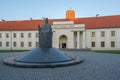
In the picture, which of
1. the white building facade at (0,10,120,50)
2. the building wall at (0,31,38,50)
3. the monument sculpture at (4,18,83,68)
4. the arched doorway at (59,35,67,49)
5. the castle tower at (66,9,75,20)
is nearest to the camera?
the monument sculpture at (4,18,83,68)

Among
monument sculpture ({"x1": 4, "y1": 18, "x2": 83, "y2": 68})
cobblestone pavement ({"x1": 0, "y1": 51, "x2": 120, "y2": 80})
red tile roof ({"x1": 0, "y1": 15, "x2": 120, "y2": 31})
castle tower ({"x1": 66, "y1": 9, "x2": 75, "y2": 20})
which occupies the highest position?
castle tower ({"x1": 66, "y1": 9, "x2": 75, "y2": 20})

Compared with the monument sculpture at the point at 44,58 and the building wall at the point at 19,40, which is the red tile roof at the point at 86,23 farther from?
the monument sculpture at the point at 44,58

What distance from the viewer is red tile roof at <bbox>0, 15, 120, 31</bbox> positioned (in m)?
46.8

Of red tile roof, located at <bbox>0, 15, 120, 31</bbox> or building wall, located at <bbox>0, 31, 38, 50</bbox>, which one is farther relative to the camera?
building wall, located at <bbox>0, 31, 38, 50</bbox>

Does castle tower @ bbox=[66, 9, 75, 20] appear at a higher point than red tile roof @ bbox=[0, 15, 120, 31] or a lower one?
higher

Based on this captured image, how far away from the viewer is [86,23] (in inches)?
1959

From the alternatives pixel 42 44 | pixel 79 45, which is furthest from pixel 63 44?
pixel 42 44

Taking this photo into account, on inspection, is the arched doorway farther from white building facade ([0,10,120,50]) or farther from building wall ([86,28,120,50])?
building wall ([86,28,120,50])

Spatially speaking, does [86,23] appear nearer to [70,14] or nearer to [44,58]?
[70,14]

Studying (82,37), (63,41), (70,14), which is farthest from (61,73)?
(70,14)

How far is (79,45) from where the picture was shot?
4538cm

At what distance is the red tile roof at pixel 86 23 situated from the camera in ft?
154

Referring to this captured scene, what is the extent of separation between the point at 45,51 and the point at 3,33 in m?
42.5

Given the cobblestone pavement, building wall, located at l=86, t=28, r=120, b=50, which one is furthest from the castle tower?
the cobblestone pavement
